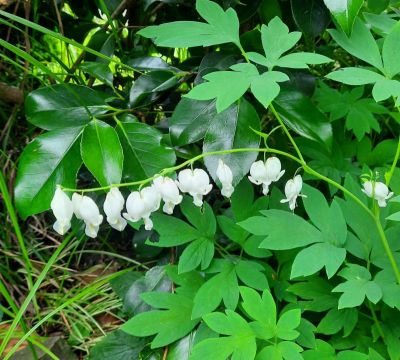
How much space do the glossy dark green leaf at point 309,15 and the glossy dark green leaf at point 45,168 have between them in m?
0.61

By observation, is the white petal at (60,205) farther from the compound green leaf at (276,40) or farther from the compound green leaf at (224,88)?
the compound green leaf at (276,40)

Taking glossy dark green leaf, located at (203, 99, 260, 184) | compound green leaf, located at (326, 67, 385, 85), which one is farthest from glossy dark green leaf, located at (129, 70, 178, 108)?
compound green leaf, located at (326, 67, 385, 85)

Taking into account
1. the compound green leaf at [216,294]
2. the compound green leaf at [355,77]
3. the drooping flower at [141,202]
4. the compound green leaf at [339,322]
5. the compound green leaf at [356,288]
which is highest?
the compound green leaf at [355,77]

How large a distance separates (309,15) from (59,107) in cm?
66

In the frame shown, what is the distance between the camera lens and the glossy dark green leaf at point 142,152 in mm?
1069

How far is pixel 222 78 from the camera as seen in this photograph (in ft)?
2.80

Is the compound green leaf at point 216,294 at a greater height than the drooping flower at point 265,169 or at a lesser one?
lesser

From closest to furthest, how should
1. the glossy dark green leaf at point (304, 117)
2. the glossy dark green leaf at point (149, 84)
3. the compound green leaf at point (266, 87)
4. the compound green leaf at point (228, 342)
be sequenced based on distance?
the compound green leaf at point (266, 87) < the compound green leaf at point (228, 342) < the glossy dark green leaf at point (304, 117) < the glossy dark green leaf at point (149, 84)

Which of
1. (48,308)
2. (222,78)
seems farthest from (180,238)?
(48,308)

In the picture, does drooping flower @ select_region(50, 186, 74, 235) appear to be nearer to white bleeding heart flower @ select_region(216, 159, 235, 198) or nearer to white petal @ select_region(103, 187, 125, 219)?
white petal @ select_region(103, 187, 125, 219)

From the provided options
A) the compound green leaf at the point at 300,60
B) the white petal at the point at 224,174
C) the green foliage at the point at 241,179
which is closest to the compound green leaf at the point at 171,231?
the green foliage at the point at 241,179

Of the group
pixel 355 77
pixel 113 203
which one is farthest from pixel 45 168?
pixel 355 77

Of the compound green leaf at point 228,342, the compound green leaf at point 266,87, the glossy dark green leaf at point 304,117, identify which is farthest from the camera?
the glossy dark green leaf at point 304,117

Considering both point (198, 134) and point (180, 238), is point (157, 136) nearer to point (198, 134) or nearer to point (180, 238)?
point (198, 134)
